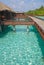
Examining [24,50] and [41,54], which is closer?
[41,54]

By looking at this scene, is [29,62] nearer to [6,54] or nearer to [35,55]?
[35,55]

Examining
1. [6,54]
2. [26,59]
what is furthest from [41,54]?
[6,54]

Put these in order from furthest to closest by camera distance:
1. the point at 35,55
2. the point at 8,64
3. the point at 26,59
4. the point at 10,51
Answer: the point at 10,51 → the point at 35,55 → the point at 26,59 → the point at 8,64

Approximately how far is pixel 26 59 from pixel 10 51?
1.97 m

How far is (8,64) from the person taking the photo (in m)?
8.84

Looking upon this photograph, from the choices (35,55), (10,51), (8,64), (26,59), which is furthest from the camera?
(10,51)

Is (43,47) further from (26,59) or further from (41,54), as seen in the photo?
(26,59)

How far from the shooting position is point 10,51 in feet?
37.3

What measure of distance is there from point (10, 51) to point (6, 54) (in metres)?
0.68

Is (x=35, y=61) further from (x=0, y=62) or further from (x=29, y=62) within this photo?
(x=0, y=62)

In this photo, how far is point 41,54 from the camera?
10.4 metres

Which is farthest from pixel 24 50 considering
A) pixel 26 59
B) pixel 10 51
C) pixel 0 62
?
pixel 0 62

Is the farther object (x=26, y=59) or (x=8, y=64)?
(x=26, y=59)

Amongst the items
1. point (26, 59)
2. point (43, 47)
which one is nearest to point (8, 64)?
point (26, 59)
